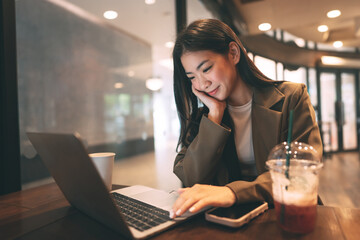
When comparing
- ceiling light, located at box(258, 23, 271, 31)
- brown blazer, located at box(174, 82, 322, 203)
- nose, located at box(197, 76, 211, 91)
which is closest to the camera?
brown blazer, located at box(174, 82, 322, 203)

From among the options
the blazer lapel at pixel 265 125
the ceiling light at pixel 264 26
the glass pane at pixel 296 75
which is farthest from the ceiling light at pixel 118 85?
the glass pane at pixel 296 75

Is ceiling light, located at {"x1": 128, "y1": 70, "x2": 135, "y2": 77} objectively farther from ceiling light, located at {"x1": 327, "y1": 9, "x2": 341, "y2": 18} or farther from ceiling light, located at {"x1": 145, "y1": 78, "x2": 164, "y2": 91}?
ceiling light, located at {"x1": 327, "y1": 9, "x2": 341, "y2": 18}

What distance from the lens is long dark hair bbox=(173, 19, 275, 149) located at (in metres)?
0.99

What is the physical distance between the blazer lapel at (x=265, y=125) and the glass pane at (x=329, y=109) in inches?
265

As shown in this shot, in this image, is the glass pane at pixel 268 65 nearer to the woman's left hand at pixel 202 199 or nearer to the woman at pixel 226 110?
the woman at pixel 226 110

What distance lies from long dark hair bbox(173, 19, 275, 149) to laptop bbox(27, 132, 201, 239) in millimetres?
500

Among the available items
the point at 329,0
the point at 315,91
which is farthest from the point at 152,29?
the point at 315,91

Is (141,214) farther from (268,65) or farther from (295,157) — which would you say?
(268,65)

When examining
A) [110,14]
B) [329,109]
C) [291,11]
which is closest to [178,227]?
[110,14]

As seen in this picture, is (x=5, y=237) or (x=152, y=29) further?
(x=152, y=29)

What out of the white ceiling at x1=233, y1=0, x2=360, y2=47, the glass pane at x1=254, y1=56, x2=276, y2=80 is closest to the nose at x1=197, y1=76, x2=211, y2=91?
the white ceiling at x1=233, y1=0, x2=360, y2=47

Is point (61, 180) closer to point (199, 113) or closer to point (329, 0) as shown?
point (199, 113)

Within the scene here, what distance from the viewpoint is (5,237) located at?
56 cm

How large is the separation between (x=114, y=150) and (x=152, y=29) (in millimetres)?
1169
